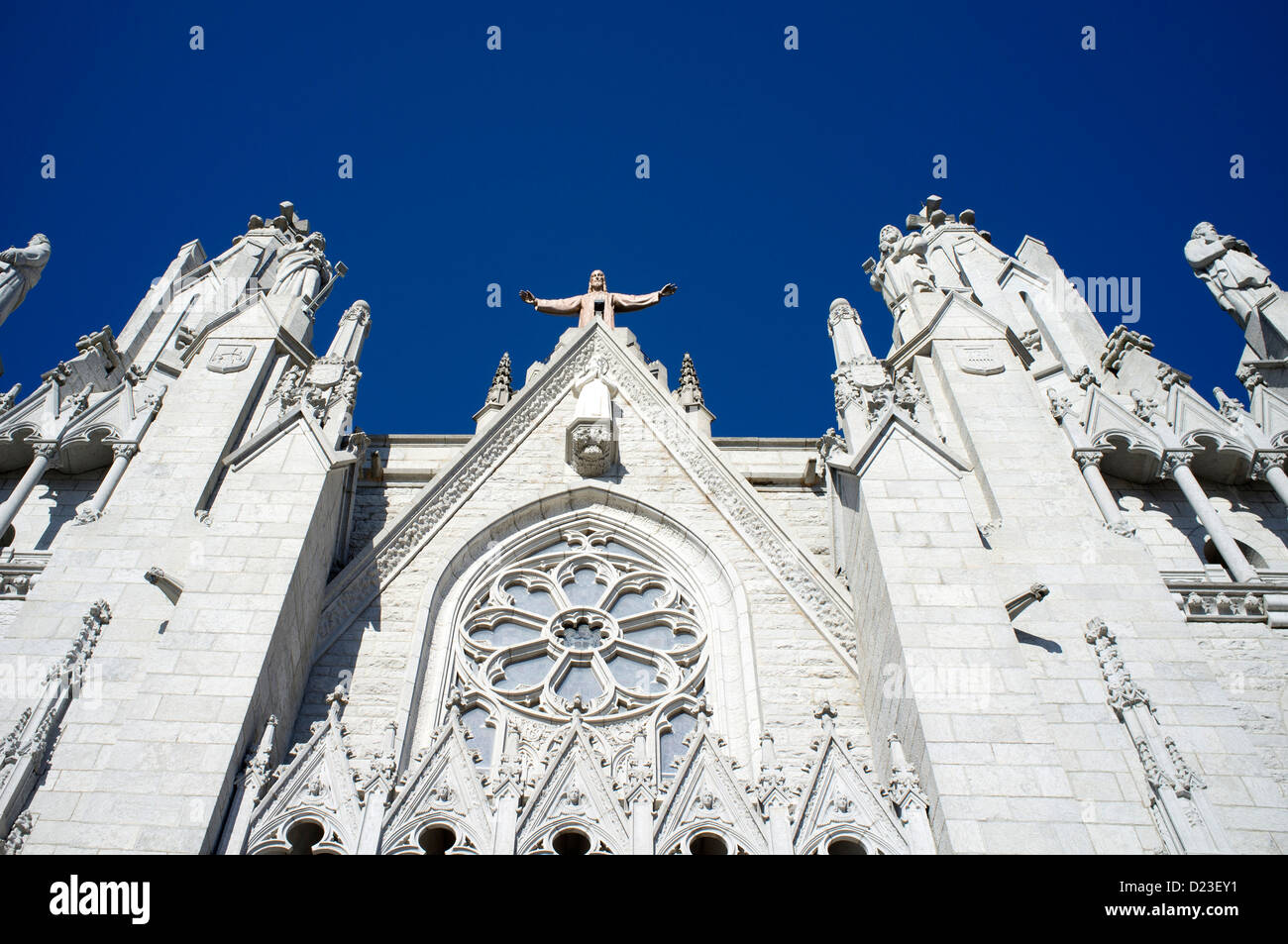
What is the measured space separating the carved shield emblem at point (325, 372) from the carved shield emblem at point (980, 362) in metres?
7.46

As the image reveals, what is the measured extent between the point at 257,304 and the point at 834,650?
8953mm

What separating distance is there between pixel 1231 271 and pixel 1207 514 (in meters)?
4.92

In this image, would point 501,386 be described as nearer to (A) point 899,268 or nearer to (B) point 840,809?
(A) point 899,268

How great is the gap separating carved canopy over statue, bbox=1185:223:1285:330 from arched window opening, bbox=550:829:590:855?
11.6 metres

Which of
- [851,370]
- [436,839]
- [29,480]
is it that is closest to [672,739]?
[436,839]

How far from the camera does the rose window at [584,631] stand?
12.0 m

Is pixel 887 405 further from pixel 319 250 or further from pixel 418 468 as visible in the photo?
pixel 319 250

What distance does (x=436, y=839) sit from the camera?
8.94 meters

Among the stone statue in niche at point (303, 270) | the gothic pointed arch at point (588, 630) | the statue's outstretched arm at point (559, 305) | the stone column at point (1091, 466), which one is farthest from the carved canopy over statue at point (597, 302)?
the stone column at point (1091, 466)

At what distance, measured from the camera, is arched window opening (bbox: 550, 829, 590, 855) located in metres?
8.80

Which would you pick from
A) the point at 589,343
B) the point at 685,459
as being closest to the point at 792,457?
the point at 685,459

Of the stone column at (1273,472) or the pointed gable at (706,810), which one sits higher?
the stone column at (1273,472)

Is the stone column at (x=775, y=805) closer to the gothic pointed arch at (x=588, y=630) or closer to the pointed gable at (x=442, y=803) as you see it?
the gothic pointed arch at (x=588, y=630)
